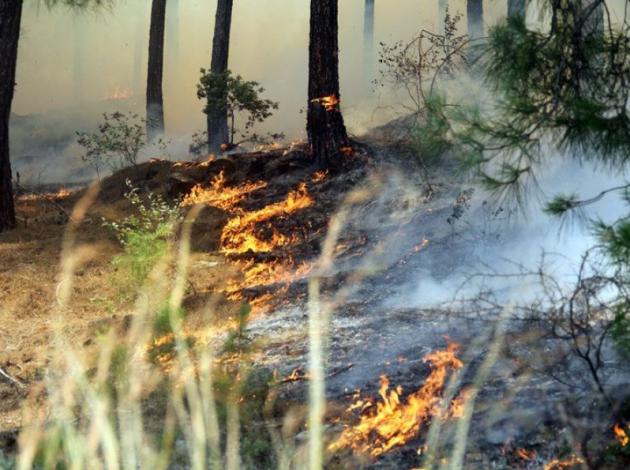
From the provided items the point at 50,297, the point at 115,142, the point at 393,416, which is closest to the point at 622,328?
the point at 393,416

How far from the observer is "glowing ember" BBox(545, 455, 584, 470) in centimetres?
437

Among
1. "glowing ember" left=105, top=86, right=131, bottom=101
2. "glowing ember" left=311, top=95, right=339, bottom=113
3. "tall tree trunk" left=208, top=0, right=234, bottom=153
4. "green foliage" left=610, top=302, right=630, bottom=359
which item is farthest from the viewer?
"glowing ember" left=105, top=86, right=131, bottom=101

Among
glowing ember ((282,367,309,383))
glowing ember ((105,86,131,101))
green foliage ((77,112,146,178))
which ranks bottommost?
glowing ember ((282,367,309,383))

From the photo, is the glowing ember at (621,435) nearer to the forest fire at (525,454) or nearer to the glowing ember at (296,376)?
the forest fire at (525,454)

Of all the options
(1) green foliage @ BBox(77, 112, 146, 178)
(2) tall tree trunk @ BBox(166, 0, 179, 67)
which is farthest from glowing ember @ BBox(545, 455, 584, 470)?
(2) tall tree trunk @ BBox(166, 0, 179, 67)

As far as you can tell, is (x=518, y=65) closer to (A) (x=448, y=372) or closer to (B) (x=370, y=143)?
(A) (x=448, y=372)

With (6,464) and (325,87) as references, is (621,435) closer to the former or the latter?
(6,464)

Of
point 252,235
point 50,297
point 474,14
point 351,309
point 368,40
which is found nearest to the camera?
point 351,309

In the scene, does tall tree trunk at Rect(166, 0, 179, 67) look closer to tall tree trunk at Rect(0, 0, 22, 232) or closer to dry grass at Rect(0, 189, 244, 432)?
tall tree trunk at Rect(0, 0, 22, 232)

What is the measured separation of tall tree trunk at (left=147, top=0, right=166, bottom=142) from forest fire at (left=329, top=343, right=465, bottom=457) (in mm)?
→ 13532

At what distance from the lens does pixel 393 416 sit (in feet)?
16.7

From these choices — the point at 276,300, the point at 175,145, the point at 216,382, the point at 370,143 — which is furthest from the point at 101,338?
the point at 175,145

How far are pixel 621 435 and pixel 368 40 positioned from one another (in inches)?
1050

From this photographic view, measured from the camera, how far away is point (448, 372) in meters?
5.62
